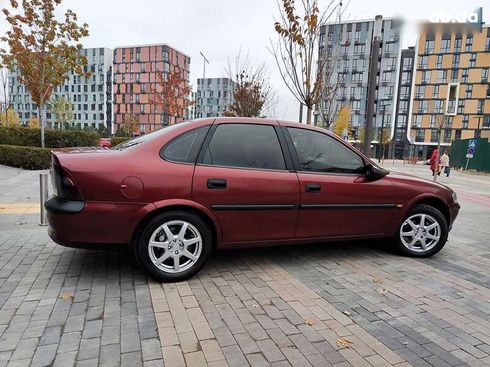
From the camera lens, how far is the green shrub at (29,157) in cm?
1391

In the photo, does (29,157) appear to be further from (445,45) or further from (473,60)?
(473,60)

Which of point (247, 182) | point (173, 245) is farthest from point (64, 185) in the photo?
point (247, 182)

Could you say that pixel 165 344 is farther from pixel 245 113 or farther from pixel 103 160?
pixel 245 113

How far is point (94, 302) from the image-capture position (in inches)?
131

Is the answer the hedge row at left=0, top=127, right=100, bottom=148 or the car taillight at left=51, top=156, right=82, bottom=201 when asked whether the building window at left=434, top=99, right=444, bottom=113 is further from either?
the car taillight at left=51, top=156, right=82, bottom=201

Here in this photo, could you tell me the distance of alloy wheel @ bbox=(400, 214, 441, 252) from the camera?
4.89m

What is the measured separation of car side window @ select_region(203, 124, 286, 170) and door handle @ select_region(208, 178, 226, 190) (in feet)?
0.61

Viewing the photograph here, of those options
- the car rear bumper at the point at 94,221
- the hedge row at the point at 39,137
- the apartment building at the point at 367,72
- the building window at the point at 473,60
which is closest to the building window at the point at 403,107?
the apartment building at the point at 367,72

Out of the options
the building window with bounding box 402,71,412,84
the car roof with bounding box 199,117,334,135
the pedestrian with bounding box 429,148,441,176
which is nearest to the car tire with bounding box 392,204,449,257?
the car roof with bounding box 199,117,334,135

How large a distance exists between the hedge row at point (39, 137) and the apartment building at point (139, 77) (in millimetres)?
87025

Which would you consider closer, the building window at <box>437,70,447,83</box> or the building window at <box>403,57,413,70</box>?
the building window at <box>437,70,447,83</box>

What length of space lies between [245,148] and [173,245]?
1.24m

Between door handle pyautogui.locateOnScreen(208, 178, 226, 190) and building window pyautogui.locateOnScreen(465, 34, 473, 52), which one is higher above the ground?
building window pyautogui.locateOnScreen(465, 34, 473, 52)

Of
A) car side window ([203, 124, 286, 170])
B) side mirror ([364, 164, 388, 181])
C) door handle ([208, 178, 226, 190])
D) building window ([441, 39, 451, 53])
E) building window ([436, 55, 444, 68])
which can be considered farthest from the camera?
building window ([436, 55, 444, 68])
